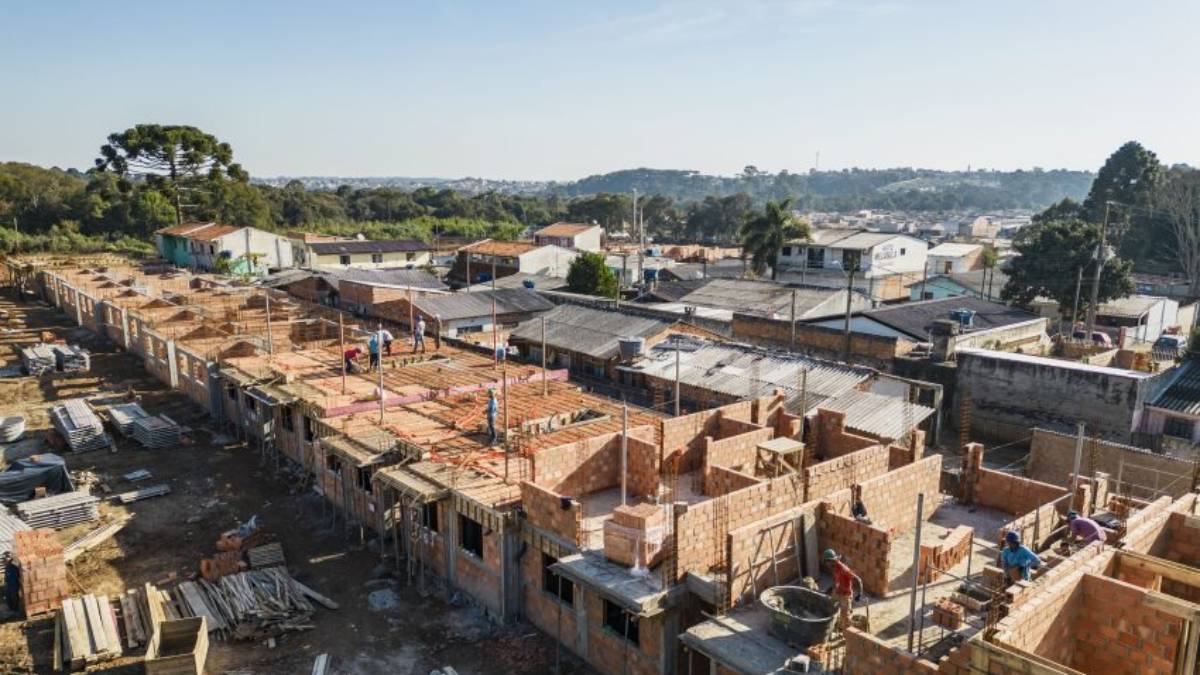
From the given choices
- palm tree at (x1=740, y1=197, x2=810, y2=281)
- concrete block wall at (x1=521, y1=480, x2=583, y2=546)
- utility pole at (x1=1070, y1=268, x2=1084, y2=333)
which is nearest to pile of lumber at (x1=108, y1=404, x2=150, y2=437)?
concrete block wall at (x1=521, y1=480, x2=583, y2=546)

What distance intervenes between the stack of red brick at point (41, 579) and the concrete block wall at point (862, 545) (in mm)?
17270

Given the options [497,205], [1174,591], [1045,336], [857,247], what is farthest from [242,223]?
[1174,591]

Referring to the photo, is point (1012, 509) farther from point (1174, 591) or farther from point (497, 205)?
point (497, 205)

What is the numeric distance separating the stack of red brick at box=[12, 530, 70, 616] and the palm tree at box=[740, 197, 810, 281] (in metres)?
49.1

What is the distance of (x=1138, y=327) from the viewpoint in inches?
1802

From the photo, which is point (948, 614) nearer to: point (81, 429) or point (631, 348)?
point (631, 348)

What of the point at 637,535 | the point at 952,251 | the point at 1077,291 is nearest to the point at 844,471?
the point at 637,535

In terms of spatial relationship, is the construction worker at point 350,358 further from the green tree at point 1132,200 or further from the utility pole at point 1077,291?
the green tree at point 1132,200

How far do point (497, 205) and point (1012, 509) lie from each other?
123951 mm

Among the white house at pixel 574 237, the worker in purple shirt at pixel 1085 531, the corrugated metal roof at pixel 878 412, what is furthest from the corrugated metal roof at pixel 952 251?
the worker in purple shirt at pixel 1085 531

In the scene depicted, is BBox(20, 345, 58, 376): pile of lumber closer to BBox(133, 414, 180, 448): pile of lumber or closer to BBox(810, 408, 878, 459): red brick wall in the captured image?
BBox(133, 414, 180, 448): pile of lumber

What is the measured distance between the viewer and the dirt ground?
16297 millimetres

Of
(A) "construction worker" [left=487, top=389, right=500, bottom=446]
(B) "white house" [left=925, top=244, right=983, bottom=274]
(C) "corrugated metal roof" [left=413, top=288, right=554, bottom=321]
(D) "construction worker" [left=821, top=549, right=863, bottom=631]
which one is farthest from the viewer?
(B) "white house" [left=925, top=244, right=983, bottom=274]

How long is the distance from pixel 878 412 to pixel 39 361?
3937 centimetres
